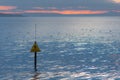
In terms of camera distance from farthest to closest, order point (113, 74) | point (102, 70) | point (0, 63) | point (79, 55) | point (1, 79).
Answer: point (79, 55), point (0, 63), point (102, 70), point (113, 74), point (1, 79)

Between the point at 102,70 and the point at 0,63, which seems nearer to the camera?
the point at 102,70

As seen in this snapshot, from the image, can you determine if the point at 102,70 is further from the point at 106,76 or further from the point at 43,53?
the point at 43,53

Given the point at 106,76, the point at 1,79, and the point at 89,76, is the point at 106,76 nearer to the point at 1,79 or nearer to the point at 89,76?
the point at 89,76

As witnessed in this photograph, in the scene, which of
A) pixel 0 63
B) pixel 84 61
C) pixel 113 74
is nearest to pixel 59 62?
pixel 84 61

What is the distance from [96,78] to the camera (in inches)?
1545

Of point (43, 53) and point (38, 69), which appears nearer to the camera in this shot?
point (38, 69)

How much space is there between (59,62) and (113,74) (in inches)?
464

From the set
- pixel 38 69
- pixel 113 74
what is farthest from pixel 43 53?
pixel 113 74

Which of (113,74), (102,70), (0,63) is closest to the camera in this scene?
(113,74)

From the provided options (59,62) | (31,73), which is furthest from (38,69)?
(59,62)

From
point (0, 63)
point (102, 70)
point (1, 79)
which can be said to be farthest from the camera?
point (0, 63)

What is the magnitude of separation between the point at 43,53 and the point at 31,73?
67.6 ft

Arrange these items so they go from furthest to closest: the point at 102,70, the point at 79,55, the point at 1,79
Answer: the point at 79,55, the point at 102,70, the point at 1,79

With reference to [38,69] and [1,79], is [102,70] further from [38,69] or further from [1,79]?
[1,79]
